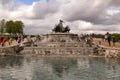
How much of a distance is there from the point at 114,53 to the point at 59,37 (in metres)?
11.1

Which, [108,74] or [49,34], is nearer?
[108,74]

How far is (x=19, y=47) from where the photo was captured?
5212 centimetres

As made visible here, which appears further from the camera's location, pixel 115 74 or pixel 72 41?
pixel 72 41

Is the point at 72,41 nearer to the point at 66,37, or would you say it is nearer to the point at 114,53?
the point at 66,37

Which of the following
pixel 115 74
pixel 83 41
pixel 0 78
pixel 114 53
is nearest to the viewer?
pixel 0 78

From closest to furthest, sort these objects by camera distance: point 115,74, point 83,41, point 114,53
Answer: point 115,74 → point 114,53 → point 83,41

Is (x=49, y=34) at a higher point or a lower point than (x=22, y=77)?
higher

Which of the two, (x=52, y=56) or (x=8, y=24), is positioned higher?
(x=8, y=24)

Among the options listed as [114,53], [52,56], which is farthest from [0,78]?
[114,53]

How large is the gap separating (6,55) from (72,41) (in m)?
11.5

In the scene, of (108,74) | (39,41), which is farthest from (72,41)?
(108,74)

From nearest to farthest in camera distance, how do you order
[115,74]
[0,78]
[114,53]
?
[0,78] < [115,74] < [114,53]

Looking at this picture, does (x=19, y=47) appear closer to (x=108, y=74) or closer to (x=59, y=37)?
(x=59, y=37)

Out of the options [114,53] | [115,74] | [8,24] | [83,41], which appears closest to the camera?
[115,74]
